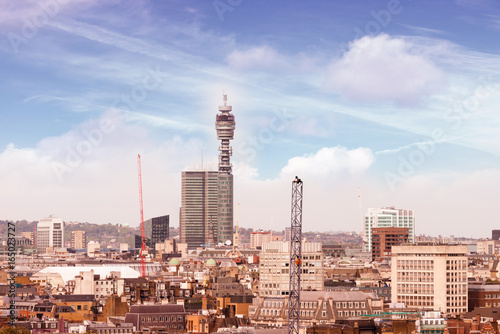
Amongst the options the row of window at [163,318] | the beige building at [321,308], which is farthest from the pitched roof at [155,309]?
the beige building at [321,308]

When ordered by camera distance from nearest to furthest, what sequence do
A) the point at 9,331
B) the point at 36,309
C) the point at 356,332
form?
the point at 9,331, the point at 356,332, the point at 36,309

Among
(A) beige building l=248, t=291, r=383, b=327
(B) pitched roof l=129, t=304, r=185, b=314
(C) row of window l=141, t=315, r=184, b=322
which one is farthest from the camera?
(B) pitched roof l=129, t=304, r=185, b=314

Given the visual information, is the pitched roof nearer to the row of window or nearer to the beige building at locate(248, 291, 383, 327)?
the row of window

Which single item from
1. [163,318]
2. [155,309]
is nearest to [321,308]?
[163,318]

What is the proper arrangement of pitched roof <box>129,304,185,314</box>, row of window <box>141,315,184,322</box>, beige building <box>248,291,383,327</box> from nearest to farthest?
beige building <box>248,291,383,327</box> < row of window <box>141,315,184,322</box> < pitched roof <box>129,304,185,314</box>

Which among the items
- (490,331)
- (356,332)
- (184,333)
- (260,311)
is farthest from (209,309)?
(490,331)

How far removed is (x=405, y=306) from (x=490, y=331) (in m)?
44.4

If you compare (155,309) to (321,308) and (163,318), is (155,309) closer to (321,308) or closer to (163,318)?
(163,318)

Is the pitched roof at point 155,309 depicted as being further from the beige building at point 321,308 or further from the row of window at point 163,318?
the beige building at point 321,308

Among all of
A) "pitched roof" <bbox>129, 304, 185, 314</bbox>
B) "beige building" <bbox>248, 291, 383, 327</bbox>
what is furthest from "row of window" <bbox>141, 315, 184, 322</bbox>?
"beige building" <bbox>248, 291, 383, 327</bbox>

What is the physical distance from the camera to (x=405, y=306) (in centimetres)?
19275

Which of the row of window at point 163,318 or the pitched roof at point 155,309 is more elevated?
the pitched roof at point 155,309

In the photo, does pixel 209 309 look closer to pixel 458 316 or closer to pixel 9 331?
pixel 458 316

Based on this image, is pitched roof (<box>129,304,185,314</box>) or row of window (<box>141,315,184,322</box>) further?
pitched roof (<box>129,304,185,314</box>)
